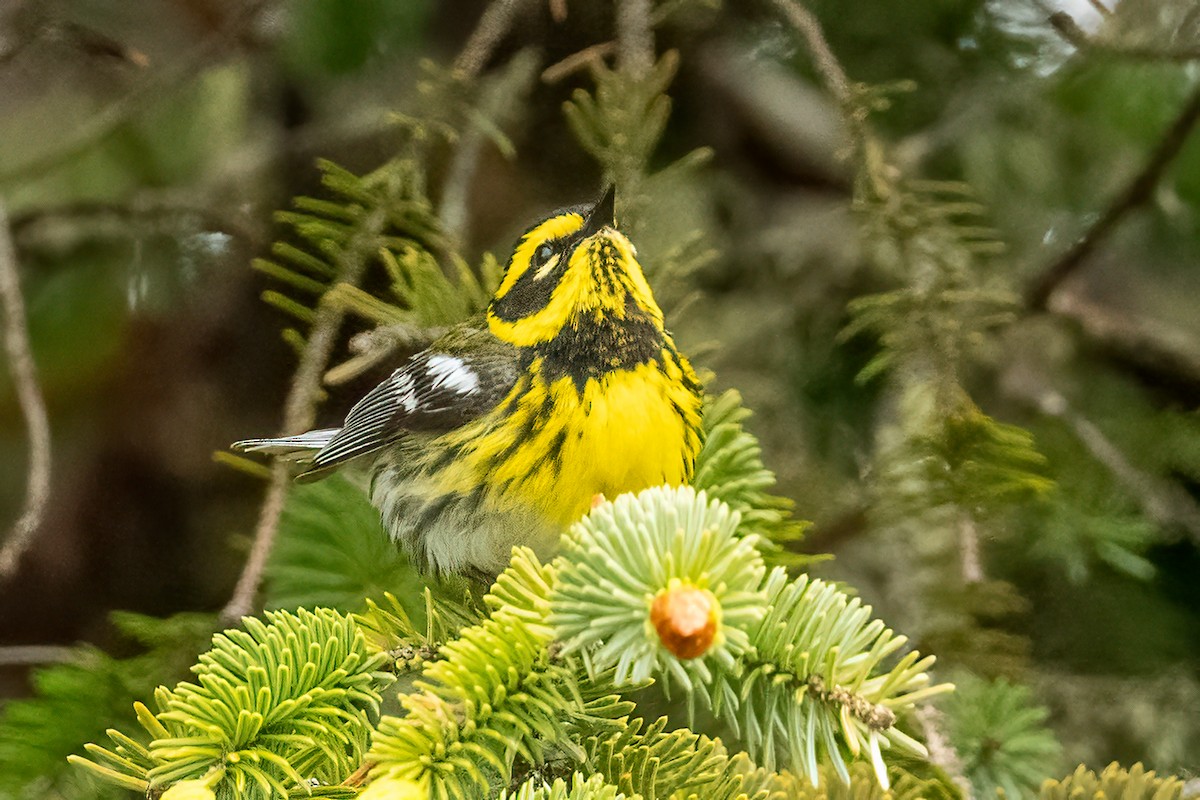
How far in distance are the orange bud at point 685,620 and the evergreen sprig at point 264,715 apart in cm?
22

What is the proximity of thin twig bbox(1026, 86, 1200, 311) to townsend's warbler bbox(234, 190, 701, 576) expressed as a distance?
0.67m

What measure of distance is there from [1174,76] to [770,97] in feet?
2.14

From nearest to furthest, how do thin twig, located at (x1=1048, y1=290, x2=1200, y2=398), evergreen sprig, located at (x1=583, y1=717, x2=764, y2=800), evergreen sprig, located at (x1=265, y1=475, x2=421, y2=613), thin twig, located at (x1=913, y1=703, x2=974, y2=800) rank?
evergreen sprig, located at (x1=583, y1=717, x2=764, y2=800) < thin twig, located at (x1=913, y1=703, x2=974, y2=800) < evergreen sprig, located at (x1=265, y1=475, x2=421, y2=613) < thin twig, located at (x1=1048, y1=290, x2=1200, y2=398)

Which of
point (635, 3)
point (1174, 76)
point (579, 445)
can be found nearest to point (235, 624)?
point (579, 445)

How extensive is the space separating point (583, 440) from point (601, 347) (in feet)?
0.38

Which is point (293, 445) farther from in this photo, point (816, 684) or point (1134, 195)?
point (1134, 195)

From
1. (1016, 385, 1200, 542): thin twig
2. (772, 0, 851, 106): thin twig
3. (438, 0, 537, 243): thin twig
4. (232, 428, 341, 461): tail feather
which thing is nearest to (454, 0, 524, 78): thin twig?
(438, 0, 537, 243): thin twig

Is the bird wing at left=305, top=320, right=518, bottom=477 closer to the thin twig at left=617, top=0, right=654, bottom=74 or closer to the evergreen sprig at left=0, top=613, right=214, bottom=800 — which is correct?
the evergreen sprig at left=0, top=613, right=214, bottom=800

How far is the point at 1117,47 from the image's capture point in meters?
1.39

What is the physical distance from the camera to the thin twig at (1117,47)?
53.8 inches

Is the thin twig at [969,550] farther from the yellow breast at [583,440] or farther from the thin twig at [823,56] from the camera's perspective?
the thin twig at [823,56]

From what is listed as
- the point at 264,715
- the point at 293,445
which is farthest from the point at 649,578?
the point at 293,445

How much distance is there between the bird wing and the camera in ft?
3.80

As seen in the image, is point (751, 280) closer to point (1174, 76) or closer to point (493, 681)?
point (1174, 76)
